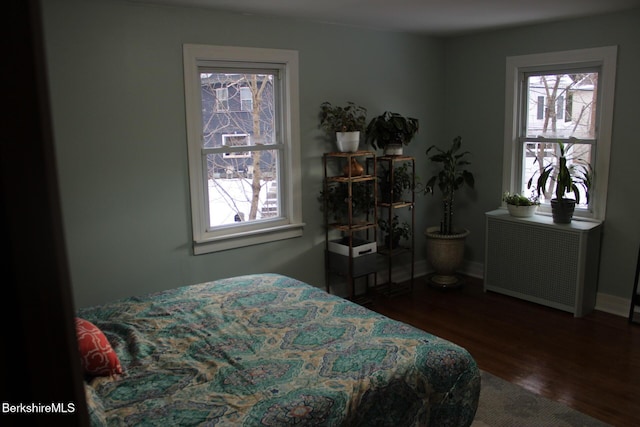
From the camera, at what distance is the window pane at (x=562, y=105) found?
14.4ft

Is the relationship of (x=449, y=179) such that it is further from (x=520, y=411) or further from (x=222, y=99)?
(x=520, y=411)

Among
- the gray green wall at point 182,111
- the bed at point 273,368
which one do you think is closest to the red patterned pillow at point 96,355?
the bed at point 273,368

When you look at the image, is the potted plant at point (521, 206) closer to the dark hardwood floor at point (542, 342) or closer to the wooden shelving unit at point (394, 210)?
the dark hardwood floor at point (542, 342)

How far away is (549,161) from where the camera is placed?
15.5 ft

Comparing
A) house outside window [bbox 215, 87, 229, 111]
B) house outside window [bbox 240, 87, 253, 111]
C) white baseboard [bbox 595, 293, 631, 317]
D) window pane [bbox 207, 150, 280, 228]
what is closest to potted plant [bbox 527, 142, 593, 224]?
white baseboard [bbox 595, 293, 631, 317]

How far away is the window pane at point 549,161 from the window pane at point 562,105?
0.09 m

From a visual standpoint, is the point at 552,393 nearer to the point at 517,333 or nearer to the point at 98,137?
the point at 517,333

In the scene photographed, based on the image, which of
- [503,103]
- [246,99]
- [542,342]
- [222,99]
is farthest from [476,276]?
[222,99]

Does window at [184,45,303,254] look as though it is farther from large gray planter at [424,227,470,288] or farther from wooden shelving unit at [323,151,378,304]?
large gray planter at [424,227,470,288]

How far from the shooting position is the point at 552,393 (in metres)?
3.11

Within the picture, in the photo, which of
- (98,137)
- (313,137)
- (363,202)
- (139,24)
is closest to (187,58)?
(139,24)

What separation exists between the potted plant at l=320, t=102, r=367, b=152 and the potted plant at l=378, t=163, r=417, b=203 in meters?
0.53

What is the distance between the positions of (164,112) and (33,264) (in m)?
3.41

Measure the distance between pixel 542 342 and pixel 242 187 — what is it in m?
2.52
